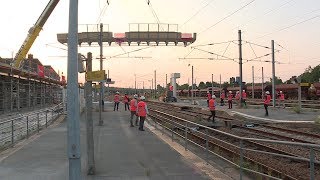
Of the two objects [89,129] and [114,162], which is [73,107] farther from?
[114,162]

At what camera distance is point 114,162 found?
11.9 meters

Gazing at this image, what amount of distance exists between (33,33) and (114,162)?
30010mm

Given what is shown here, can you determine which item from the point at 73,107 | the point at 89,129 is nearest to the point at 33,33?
the point at 89,129

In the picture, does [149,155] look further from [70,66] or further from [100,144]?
[70,66]

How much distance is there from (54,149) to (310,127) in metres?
14.3

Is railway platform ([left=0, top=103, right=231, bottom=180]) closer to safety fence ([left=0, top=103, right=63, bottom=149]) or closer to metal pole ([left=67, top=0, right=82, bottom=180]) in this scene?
safety fence ([left=0, top=103, right=63, bottom=149])

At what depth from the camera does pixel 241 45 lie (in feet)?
143

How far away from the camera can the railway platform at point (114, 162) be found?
10.1m

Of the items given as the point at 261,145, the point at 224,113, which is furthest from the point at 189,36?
the point at 261,145

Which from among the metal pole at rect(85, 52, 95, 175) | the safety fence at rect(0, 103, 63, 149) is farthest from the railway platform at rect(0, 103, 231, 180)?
the safety fence at rect(0, 103, 63, 149)

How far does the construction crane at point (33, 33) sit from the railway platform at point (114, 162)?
2165cm

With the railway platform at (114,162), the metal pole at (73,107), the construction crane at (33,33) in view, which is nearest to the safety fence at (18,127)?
the railway platform at (114,162)

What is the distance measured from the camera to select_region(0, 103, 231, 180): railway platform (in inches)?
Answer: 397

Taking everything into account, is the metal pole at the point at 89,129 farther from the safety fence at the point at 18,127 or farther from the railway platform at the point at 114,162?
the safety fence at the point at 18,127
